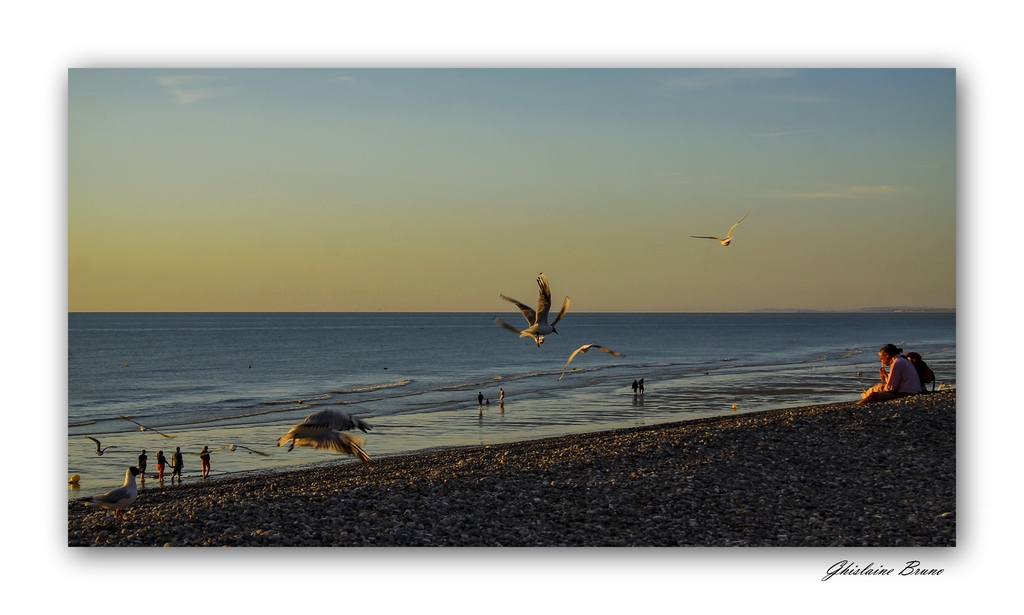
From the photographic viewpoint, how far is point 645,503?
7566mm

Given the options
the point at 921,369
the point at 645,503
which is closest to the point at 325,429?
the point at 645,503

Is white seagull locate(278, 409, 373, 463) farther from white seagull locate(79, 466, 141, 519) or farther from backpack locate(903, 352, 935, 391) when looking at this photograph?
backpack locate(903, 352, 935, 391)

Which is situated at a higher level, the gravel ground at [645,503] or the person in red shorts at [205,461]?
the gravel ground at [645,503]

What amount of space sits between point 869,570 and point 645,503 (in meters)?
1.92

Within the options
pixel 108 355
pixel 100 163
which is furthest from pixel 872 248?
pixel 108 355

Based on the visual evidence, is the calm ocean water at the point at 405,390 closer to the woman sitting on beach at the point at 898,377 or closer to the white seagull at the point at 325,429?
the woman sitting on beach at the point at 898,377

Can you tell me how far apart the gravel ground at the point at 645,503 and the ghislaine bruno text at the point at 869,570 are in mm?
180

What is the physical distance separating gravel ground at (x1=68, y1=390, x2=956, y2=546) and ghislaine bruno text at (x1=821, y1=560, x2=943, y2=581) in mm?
180

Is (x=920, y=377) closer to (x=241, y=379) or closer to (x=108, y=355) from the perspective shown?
(x=241, y=379)

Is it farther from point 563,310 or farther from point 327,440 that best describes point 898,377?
point 327,440

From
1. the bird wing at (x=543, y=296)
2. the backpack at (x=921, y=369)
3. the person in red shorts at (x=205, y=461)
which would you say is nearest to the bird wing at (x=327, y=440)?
the bird wing at (x=543, y=296)

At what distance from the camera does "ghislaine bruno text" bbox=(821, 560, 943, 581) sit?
6.69 m

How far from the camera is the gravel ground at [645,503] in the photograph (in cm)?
699

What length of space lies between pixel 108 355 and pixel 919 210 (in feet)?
169
